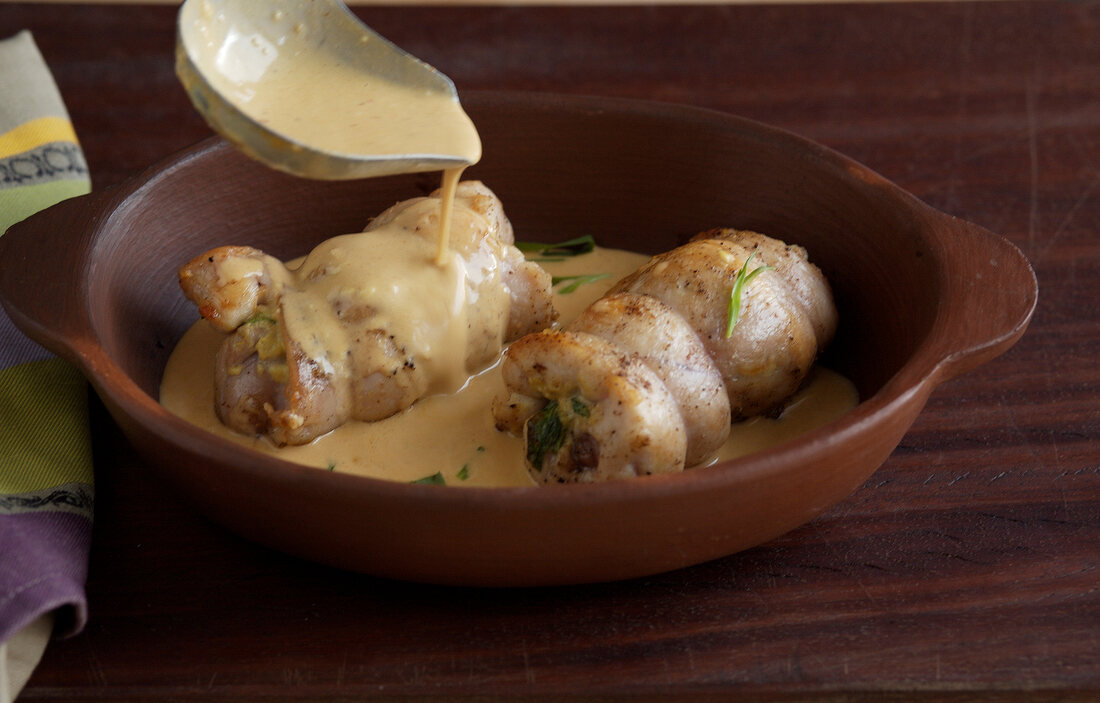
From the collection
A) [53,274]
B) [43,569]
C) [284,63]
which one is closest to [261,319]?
[53,274]

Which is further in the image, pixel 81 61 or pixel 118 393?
pixel 81 61

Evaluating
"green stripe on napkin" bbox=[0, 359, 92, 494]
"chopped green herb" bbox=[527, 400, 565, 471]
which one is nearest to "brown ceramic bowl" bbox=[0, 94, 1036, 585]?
"green stripe on napkin" bbox=[0, 359, 92, 494]

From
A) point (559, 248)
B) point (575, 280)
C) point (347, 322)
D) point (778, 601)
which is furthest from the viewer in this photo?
point (559, 248)

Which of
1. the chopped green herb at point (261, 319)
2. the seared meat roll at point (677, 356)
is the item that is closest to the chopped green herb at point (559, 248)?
the seared meat roll at point (677, 356)

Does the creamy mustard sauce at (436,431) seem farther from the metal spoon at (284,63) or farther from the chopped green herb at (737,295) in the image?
the metal spoon at (284,63)

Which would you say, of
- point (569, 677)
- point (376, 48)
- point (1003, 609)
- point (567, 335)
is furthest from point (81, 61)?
point (1003, 609)

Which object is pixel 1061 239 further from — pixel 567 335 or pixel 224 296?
pixel 224 296

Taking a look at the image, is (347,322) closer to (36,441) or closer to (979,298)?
(36,441)
